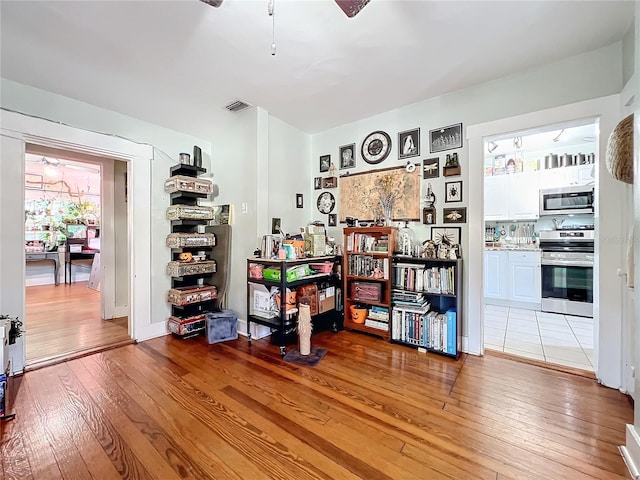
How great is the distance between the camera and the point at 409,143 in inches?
116

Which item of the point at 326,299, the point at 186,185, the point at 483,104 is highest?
the point at 483,104

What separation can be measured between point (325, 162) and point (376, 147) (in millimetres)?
747

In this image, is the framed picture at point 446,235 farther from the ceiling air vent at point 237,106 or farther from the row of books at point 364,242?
the ceiling air vent at point 237,106

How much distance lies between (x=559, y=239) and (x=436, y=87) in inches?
124

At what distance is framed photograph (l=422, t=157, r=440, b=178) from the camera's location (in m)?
2.77

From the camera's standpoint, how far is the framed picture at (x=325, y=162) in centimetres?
359

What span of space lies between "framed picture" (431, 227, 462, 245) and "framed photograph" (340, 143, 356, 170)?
4.34 feet

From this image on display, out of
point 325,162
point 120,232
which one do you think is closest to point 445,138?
point 325,162

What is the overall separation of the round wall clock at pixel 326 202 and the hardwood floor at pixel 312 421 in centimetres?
193

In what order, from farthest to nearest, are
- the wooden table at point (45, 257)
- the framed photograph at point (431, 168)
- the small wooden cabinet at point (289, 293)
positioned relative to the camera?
the wooden table at point (45, 257) < the framed photograph at point (431, 168) < the small wooden cabinet at point (289, 293)

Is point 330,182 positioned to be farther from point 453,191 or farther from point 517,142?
point 517,142

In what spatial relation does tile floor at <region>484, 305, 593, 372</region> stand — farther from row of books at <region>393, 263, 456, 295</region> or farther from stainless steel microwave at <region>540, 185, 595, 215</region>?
stainless steel microwave at <region>540, 185, 595, 215</region>

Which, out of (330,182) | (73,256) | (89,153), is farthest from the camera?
(73,256)

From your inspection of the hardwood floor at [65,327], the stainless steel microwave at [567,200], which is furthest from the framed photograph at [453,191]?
the hardwood floor at [65,327]
